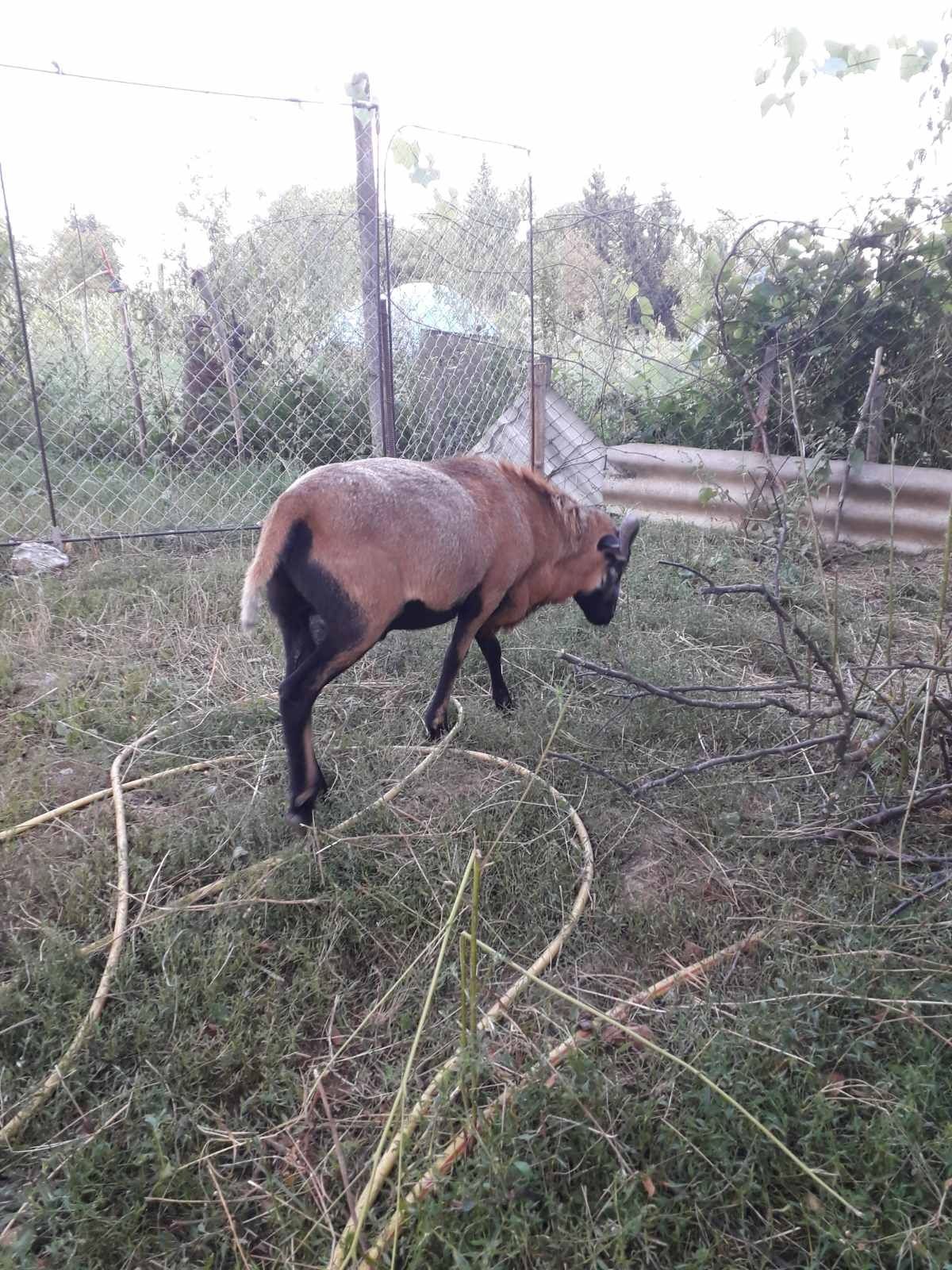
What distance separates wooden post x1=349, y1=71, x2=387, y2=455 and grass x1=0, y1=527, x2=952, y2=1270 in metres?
3.23

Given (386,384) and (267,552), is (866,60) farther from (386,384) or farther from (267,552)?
(267,552)

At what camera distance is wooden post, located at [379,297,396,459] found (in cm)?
640

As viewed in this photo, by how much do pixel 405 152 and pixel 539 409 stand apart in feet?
8.20

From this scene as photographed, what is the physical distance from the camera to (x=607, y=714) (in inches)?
154

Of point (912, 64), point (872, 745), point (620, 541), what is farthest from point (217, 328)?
point (872, 745)

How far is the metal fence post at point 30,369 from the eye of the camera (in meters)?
5.24

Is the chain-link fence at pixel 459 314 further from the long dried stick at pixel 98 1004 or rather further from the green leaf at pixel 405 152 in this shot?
the long dried stick at pixel 98 1004

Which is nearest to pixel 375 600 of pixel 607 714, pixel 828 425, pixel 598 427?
pixel 607 714

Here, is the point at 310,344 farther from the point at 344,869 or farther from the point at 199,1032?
the point at 199,1032

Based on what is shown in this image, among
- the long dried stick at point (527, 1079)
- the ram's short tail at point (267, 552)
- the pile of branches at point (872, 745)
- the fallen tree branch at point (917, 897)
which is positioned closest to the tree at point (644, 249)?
the pile of branches at point (872, 745)

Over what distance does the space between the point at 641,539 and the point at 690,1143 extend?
4.90 m

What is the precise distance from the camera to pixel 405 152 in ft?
18.6

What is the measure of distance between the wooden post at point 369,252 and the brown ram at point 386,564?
281 cm

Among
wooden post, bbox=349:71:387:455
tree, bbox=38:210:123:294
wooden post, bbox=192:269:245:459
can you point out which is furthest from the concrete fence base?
tree, bbox=38:210:123:294
